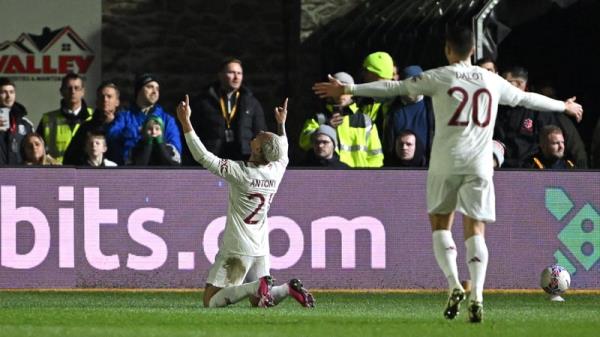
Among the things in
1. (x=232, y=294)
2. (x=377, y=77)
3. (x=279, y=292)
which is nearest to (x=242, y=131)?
(x=377, y=77)

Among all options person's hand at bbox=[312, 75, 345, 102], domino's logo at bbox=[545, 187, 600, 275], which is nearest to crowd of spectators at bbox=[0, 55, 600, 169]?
domino's logo at bbox=[545, 187, 600, 275]

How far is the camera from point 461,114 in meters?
13.7

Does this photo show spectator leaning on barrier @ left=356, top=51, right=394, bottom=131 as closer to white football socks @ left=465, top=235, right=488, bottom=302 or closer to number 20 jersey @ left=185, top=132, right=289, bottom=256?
number 20 jersey @ left=185, top=132, right=289, bottom=256

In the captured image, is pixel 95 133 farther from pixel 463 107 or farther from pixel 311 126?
pixel 463 107

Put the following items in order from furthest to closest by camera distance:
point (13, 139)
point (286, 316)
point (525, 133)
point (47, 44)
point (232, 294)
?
point (47, 44), point (525, 133), point (13, 139), point (232, 294), point (286, 316)

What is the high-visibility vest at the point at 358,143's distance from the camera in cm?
1948

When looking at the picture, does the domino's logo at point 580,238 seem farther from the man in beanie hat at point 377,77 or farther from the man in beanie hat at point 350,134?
the man in beanie hat at point 377,77

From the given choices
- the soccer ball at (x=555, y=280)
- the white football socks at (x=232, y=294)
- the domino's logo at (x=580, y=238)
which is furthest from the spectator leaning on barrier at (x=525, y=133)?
the white football socks at (x=232, y=294)

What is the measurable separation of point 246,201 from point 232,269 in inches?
23.9

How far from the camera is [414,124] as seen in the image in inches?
768

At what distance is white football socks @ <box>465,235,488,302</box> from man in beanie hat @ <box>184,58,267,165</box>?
6.55 meters

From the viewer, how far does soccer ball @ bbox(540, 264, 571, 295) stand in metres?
17.8

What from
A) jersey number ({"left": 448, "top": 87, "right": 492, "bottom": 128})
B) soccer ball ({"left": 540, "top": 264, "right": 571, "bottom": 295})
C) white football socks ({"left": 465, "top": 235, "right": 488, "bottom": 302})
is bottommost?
soccer ball ({"left": 540, "top": 264, "right": 571, "bottom": 295})

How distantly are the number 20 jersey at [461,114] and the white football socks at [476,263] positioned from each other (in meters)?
0.51
